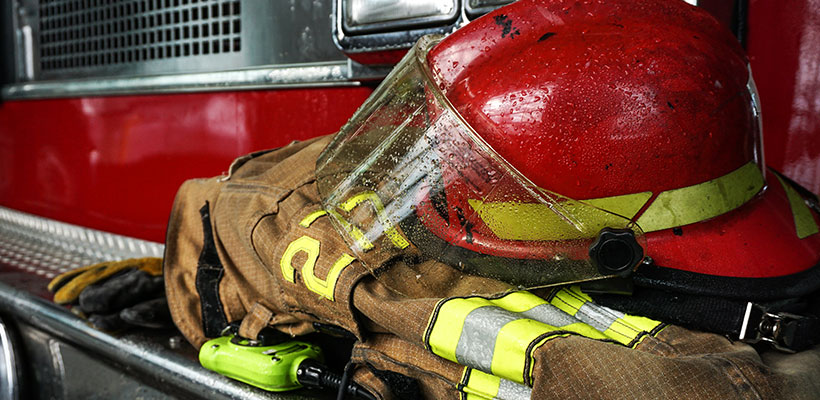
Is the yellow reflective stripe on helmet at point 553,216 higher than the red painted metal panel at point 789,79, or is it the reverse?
the red painted metal panel at point 789,79

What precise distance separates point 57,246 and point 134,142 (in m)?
0.55

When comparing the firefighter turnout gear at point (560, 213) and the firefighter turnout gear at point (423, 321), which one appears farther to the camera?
the firefighter turnout gear at point (560, 213)

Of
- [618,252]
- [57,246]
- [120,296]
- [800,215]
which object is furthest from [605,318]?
[57,246]

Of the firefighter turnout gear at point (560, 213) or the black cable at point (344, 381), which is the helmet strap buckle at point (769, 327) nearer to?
the firefighter turnout gear at point (560, 213)

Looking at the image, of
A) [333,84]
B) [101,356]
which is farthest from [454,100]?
[101,356]

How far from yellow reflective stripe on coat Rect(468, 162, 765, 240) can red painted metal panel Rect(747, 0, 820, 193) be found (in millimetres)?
421

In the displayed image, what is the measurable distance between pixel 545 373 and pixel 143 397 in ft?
3.16

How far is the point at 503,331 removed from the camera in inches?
29.4

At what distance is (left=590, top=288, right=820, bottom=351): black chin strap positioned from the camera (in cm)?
77

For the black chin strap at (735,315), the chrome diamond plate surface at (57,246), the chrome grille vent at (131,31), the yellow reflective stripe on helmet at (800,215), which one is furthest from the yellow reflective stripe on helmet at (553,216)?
the chrome diamond plate surface at (57,246)

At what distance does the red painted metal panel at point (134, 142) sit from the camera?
1884mm

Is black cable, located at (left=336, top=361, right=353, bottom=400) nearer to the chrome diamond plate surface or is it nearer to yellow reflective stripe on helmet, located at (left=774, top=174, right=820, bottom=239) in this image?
yellow reflective stripe on helmet, located at (left=774, top=174, right=820, bottom=239)

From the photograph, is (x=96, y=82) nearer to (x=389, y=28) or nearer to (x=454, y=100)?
(x=389, y=28)

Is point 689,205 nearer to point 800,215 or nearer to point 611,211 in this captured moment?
point 611,211
